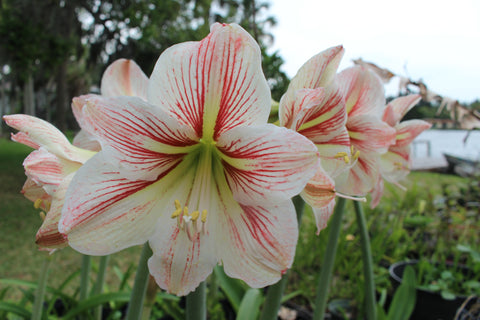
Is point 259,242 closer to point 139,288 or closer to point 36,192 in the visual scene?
point 139,288

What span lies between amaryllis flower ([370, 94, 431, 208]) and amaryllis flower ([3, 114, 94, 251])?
2.33 feet

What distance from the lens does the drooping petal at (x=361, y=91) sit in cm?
77

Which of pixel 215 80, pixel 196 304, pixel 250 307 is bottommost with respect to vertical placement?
pixel 250 307

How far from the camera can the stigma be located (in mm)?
515

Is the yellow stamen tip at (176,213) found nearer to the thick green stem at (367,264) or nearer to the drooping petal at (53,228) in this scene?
the drooping petal at (53,228)

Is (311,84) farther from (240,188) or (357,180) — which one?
(357,180)

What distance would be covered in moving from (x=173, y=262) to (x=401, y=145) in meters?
0.77

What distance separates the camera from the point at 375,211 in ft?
10.3

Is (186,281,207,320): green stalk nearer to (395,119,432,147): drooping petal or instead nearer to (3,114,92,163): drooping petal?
(3,114,92,163): drooping petal

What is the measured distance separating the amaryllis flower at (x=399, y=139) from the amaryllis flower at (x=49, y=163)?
0.71 m

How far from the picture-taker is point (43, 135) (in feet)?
1.82

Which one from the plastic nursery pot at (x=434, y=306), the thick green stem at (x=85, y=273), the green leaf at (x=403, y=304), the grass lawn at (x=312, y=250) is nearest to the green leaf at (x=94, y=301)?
the thick green stem at (x=85, y=273)

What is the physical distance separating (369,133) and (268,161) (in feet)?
1.29

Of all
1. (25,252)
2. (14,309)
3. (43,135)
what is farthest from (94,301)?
(25,252)
